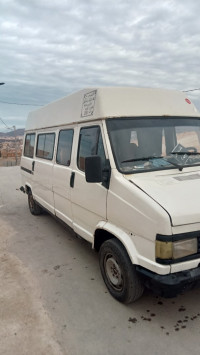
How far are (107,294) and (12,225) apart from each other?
12.3 feet

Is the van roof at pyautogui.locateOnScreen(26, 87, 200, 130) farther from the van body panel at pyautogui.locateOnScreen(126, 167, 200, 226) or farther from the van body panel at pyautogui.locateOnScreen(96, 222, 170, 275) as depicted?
the van body panel at pyautogui.locateOnScreen(96, 222, 170, 275)

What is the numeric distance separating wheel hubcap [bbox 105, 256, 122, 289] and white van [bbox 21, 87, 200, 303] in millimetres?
12

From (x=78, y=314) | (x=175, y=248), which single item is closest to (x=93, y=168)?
(x=175, y=248)

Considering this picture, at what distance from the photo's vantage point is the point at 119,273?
3246 mm

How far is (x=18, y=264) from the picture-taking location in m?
4.52

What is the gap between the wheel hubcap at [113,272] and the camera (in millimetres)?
3280

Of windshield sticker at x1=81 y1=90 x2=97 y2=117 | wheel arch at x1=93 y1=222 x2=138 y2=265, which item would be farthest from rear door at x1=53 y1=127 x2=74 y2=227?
wheel arch at x1=93 y1=222 x2=138 y2=265

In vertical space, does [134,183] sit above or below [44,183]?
above

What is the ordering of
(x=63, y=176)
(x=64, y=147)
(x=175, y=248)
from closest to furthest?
(x=175, y=248)
(x=63, y=176)
(x=64, y=147)

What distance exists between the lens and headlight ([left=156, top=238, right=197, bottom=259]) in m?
2.57

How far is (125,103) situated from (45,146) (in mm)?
2663

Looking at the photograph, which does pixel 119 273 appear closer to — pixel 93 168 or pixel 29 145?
pixel 93 168

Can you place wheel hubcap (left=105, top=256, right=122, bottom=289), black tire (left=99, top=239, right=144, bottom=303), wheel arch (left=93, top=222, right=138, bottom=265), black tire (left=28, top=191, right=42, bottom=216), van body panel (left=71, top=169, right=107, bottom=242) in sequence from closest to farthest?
wheel arch (left=93, top=222, right=138, bottom=265)
black tire (left=99, top=239, right=144, bottom=303)
wheel hubcap (left=105, top=256, right=122, bottom=289)
van body panel (left=71, top=169, right=107, bottom=242)
black tire (left=28, top=191, right=42, bottom=216)

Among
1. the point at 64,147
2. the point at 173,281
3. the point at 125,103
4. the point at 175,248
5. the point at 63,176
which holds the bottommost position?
the point at 173,281
